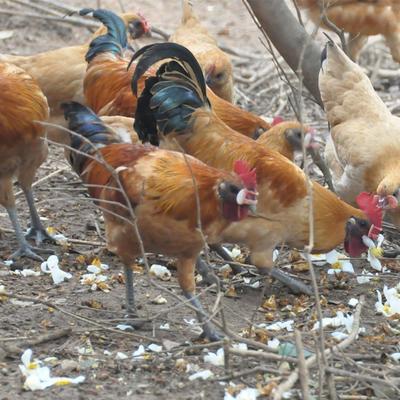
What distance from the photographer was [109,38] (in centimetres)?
684

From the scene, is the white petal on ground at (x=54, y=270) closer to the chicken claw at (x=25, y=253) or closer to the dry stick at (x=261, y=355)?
the chicken claw at (x=25, y=253)

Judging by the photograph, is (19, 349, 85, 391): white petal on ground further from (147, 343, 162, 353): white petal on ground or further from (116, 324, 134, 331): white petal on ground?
(116, 324, 134, 331): white petal on ground

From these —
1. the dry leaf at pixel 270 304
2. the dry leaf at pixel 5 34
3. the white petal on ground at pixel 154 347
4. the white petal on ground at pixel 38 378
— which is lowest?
the dry leaf at pixel 5 34

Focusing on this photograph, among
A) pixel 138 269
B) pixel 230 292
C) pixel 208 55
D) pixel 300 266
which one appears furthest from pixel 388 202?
pixel 208 55

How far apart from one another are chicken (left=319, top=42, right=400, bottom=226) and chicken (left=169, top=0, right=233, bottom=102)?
1066mm

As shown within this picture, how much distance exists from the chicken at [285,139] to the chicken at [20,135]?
1.33m

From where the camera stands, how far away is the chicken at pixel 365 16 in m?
7.68

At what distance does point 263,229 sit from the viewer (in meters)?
5.19

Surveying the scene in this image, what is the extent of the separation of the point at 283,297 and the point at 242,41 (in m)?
5.76

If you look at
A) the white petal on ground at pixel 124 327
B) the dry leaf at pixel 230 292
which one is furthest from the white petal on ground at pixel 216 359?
the dry leaf at pixel 230 292

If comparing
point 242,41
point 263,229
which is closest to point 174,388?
point 263,229

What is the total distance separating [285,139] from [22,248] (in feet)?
5.54

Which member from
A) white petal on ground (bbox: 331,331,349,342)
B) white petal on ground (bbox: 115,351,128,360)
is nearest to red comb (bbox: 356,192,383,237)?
white petal on ground (bbox: 331,331,349,342)

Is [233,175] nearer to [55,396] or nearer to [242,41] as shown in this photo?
[55,396]
